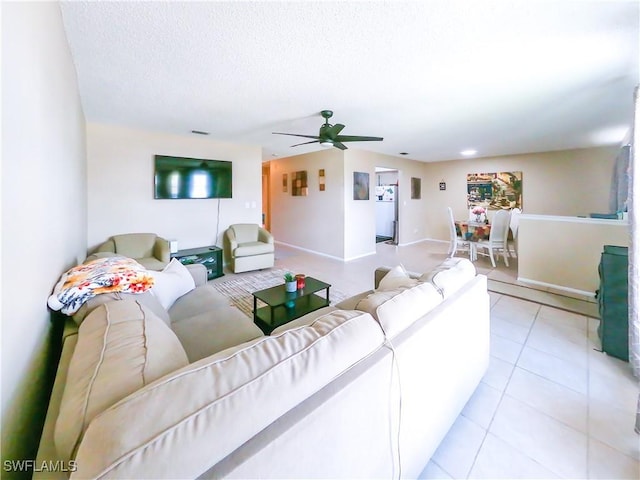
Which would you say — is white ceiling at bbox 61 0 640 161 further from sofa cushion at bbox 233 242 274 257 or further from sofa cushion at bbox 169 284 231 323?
sofa cushion at bbox 233 242 274 257

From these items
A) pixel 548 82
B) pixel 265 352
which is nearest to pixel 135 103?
pixel 265 352

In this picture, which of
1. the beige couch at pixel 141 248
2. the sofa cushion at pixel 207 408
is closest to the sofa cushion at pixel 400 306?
the sofa cushion at pixel 207 408

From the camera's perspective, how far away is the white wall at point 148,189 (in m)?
3.64

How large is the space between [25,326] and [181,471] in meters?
0.85

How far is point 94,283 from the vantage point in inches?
51.0

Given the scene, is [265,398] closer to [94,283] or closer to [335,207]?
[94,283]

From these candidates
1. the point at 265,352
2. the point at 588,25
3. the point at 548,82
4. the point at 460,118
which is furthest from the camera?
the point at 460,118

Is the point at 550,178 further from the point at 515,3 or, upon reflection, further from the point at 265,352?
the point at 265,352

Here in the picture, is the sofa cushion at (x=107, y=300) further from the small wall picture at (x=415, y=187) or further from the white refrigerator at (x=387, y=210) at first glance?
the small wall picture at (x=415, y=187)

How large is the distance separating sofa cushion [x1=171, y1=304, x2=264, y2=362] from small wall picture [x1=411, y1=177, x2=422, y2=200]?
6.58 meters

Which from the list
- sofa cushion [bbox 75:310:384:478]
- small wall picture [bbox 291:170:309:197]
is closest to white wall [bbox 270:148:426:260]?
small wall picture [bbox 291:170:309:197]

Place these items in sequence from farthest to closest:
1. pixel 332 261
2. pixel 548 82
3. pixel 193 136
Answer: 1. pixel 332 261
2. pixel 193 136
3. pixel 548 82

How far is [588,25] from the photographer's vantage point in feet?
5.36

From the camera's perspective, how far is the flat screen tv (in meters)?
4.06
